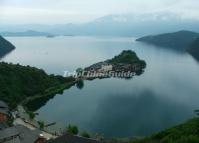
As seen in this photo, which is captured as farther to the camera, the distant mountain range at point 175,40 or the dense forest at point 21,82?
the distant mountain range at point 175,40

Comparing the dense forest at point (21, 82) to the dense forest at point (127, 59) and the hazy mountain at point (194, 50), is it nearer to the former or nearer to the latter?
the dense forest at point (127, 59)

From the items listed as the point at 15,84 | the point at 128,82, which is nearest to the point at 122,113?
the point at 15,84

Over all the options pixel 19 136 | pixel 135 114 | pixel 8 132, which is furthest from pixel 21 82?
pixel 19 136

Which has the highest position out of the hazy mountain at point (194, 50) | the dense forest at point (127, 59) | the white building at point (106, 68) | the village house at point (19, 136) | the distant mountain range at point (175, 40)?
the distant mountain range at point (175, 40)

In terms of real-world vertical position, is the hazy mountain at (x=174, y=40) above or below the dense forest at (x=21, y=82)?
above

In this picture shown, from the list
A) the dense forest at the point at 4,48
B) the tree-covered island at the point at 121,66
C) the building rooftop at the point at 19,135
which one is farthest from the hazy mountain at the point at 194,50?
the building rooftop at the point at 19,135

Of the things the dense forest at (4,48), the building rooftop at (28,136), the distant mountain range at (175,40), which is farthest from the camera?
the distant mountain range at (175,40)

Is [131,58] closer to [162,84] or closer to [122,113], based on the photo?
[162,84]

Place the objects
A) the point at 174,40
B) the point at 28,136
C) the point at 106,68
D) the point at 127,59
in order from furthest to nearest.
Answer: the point at 174,40 < the point at 127,59 < the point at 106,68 < the point at 28,136

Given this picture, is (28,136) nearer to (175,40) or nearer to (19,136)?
(19,136)
